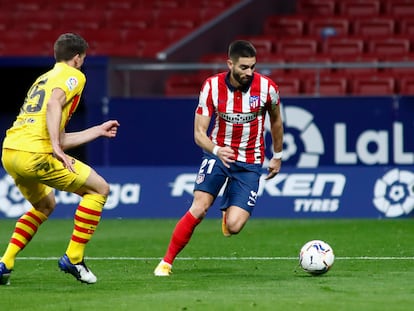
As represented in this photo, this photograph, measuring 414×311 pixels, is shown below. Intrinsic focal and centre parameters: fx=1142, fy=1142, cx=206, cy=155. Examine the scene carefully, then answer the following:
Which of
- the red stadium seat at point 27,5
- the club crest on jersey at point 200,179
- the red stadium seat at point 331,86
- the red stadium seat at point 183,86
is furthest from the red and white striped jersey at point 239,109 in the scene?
the red stadium seat at point 27,5

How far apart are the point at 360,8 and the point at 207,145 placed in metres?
12.8

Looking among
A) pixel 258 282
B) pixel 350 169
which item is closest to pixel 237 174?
pixel 258 282

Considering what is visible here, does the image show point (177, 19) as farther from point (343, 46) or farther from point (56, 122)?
point (56, 122)

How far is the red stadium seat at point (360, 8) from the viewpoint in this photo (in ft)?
70.5

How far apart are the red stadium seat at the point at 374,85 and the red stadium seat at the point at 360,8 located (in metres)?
2.71

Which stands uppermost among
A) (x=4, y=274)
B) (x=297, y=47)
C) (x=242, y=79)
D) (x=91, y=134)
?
(x=297, y=47)

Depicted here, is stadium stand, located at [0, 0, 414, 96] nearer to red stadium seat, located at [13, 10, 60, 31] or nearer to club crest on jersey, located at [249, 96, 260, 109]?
red stadium seat, located at [13, 10, 60, 31]

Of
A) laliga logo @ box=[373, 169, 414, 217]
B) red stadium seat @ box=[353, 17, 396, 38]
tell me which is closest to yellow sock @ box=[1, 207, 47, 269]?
laliga logo @ box=[373, 169, 414, 217]

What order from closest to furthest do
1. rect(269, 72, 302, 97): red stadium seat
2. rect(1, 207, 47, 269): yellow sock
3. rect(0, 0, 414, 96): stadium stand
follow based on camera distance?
rect(1, 207, 47, 269): yellow sock
rect(269, 72, 302, 97): red stadium seat
rect(0, 0, 414, 96): stadium stand

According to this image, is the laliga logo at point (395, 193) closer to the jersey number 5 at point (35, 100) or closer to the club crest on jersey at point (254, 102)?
the club crest on jersey at point (254, 102)

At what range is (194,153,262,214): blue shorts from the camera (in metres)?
9.69

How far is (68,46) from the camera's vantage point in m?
Result: 8.83

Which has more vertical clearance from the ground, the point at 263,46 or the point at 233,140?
the point at 263,46

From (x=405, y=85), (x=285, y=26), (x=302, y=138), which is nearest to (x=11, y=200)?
(x=302, y=138)
